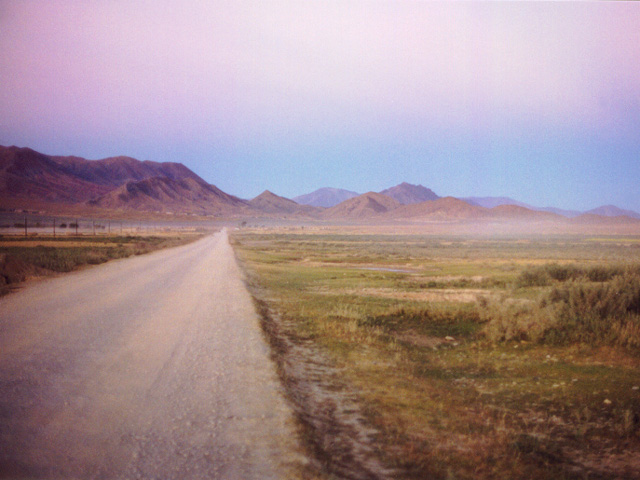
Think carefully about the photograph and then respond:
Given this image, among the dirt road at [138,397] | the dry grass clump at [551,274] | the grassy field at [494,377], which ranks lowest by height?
the grassy field at [494,377]

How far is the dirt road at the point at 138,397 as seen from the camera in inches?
185

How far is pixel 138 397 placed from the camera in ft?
21.3

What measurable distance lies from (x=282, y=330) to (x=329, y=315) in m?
2.10

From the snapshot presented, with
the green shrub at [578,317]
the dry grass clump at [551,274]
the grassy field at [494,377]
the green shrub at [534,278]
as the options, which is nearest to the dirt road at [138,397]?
the grassy field at [494,377]

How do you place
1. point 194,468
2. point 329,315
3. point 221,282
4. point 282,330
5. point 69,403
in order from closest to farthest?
point 194,468 < point 69,403 < point 282,330 < point 329,315 < point 221,282

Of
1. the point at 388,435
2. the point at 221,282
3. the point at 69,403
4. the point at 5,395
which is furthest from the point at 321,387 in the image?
the point at 221,282

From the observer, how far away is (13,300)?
48.6 ft

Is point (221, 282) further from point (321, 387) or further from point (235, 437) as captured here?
A: point (235, 437)

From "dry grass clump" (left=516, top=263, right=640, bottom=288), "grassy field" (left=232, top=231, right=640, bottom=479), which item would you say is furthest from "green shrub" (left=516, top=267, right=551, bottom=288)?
"grassy field" (left=232, top=231, right=640, bottom=479)

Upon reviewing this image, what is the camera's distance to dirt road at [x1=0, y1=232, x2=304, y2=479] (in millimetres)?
4688

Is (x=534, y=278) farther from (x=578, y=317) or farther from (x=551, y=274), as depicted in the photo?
(x=578, y=317)

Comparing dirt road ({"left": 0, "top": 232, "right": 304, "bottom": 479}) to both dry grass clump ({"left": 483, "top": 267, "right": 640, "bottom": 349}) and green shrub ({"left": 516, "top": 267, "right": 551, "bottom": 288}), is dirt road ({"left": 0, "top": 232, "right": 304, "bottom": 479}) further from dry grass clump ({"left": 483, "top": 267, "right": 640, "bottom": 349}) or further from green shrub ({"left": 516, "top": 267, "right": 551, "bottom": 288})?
green shrub ({"left": 516, "top": 267, "right": 551, "bottom": 288})

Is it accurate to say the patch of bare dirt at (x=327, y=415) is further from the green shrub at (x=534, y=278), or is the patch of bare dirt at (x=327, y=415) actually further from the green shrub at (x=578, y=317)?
the green shrub at (x=534, y=278)

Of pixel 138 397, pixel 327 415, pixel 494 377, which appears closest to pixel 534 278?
pixel 494 377
